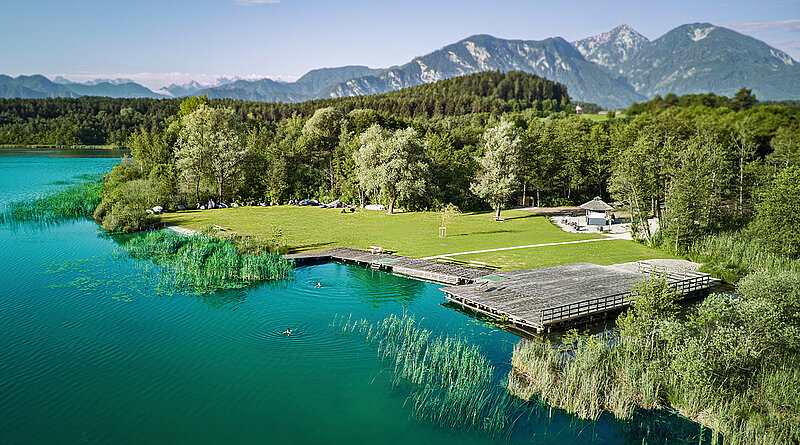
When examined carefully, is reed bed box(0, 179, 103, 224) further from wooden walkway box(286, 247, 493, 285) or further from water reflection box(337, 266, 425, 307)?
water reflection box(337, 266, 425, 307)

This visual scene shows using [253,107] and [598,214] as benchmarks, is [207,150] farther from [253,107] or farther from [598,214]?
[253,107]

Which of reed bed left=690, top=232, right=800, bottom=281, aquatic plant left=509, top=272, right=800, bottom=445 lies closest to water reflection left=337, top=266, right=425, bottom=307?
aquatic plant left=509, top=272, right=800, bottom=445

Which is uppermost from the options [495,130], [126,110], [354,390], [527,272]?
[126,110]

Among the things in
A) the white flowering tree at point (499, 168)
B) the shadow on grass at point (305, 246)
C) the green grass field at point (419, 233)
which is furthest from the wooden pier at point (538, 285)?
the white flowering tree at point (499, 168)

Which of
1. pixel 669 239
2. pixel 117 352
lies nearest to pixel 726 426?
pixel 117 352

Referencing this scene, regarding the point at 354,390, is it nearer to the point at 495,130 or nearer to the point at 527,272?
the point at 527,272

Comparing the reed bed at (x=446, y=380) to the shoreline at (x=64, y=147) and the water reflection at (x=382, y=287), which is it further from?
the shoreline at (x=64, y=147)
